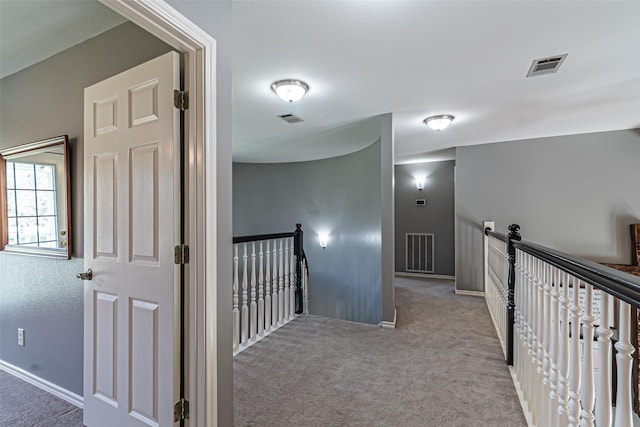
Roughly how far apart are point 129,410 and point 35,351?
124 cm

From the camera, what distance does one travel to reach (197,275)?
136cm

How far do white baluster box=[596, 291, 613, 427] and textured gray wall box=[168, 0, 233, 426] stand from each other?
1417 millimetres

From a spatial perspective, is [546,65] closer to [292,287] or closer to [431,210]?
[292,287]

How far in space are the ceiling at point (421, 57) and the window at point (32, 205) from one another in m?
0.82

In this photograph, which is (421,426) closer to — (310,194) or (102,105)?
(102,105)

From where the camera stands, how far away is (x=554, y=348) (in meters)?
1.34

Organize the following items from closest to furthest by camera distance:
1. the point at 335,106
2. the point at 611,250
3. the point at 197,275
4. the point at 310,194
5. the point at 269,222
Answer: the point at 197,275, the point at 335,106, the point at 611,250, the point at 310,194, the point at 269,222

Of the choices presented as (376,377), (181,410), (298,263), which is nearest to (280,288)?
(298,263)

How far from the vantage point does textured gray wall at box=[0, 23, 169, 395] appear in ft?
6.15

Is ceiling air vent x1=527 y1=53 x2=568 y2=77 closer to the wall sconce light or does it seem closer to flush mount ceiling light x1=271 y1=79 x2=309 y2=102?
flush mount ceiling light x1=271 y1=79 x2=309 y2=102

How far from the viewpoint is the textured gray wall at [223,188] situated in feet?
4.62

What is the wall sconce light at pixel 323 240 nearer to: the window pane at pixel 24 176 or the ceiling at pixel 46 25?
the window pane at pixel 24 176

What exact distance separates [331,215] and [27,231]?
447 centimetres

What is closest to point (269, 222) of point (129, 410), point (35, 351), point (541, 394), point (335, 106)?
point (335, 106)
